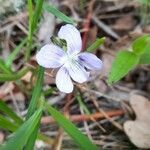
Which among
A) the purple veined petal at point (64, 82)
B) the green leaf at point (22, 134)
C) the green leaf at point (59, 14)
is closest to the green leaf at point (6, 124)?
the green leaf at point (22, 134)

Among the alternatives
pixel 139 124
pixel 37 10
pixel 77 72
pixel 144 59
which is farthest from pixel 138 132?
pixel 37 10

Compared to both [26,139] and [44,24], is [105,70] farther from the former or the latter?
[26,139]

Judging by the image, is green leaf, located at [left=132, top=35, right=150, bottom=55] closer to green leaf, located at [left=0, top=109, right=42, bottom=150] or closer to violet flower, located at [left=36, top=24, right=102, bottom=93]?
violet flower, located at [left=36, top=24, right=102, bottom=93]

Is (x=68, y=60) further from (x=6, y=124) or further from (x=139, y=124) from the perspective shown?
(x=139, y=124)

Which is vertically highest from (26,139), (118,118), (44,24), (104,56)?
(44,24)

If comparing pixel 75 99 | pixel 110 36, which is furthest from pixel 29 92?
pixel 110 36
